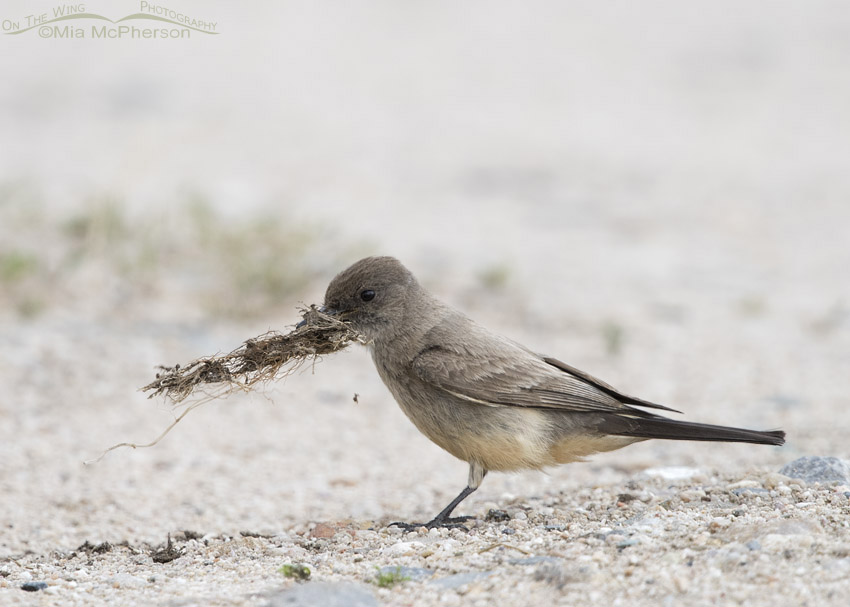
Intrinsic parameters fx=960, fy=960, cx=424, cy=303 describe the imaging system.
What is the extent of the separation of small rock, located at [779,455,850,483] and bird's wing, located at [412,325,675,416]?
833 millimetres

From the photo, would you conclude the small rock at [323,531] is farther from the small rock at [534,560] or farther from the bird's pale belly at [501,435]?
the small rock at [534,560]

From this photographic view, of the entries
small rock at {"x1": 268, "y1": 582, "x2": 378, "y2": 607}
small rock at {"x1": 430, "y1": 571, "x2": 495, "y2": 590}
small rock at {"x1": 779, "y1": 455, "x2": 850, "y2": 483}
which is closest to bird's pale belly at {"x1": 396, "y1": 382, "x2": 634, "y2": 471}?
small rock at {"x1": 779, "y1": 455, "x2": 850, "y2": 483}

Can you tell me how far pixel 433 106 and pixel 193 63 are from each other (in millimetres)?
5174

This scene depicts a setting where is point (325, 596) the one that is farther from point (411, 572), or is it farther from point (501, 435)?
point (501, 435)

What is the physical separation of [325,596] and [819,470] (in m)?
2.99

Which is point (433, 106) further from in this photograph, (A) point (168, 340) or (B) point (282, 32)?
(A) point (168, 340)

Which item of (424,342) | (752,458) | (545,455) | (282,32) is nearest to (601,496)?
(545,455)

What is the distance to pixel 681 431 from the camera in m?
5.21

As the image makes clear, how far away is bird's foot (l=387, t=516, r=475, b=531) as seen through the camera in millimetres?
5207

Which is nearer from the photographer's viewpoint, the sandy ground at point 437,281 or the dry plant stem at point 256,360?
the sandy ground at point 437,281

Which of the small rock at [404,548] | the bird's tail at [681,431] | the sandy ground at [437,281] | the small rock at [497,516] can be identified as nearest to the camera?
the sandy ground at [437,281]

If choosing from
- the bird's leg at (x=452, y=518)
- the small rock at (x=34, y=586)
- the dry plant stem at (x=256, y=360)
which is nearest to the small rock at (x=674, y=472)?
the bird's leg at (x=452, y=518)

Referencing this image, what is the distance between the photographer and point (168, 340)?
9.15m

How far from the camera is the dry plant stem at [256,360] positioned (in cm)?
527
